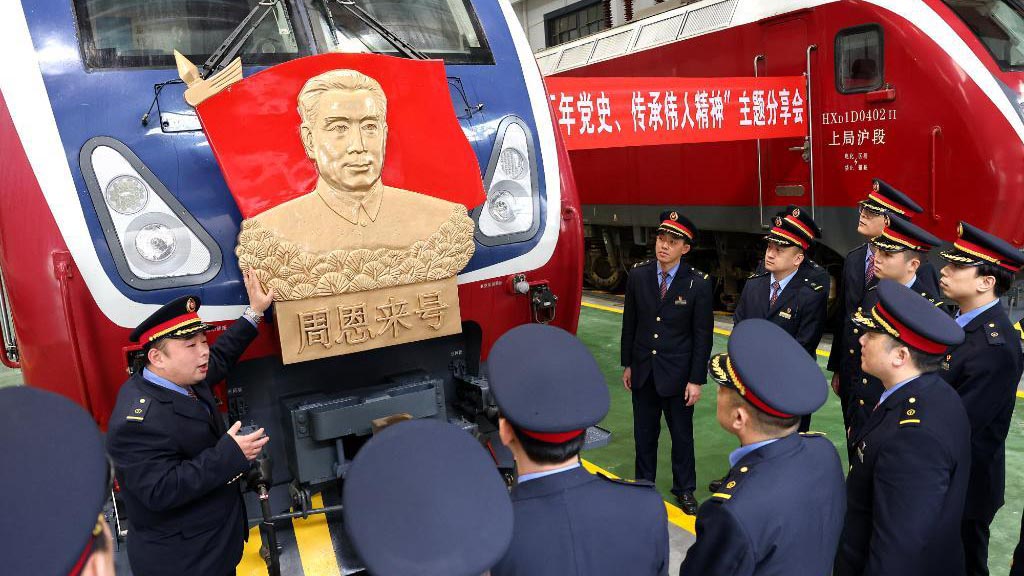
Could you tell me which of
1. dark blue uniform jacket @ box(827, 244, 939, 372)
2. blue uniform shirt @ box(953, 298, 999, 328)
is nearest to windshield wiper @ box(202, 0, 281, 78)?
blue uniform shirt @ box(953, 298, 999, 328)

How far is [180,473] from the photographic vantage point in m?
2.44

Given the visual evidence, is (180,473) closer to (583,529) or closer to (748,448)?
(583,529)

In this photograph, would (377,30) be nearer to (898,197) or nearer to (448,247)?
(448,247)

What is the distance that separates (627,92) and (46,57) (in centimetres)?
402

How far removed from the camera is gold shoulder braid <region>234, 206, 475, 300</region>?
2.68 metres

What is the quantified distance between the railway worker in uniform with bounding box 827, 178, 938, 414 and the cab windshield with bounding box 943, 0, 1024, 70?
276 centimetres

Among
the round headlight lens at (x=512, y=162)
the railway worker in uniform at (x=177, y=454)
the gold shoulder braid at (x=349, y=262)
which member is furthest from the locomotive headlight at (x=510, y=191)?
the railway worker in uniform at (x=177, y=454)

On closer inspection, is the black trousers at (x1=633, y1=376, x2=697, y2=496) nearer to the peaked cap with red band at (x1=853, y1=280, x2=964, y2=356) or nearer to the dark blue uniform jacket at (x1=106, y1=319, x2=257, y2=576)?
the peaked cap with red band at (x1=853, y1=280, x2=964, y2=356)

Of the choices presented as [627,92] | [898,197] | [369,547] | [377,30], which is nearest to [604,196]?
[627,92]

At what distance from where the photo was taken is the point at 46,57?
262 cm

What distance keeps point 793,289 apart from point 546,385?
9.08 ft

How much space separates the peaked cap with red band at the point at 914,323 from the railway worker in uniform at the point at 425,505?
1647 mm

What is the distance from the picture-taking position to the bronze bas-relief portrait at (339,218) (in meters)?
2.69

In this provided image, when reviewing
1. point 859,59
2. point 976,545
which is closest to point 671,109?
point 859,59
